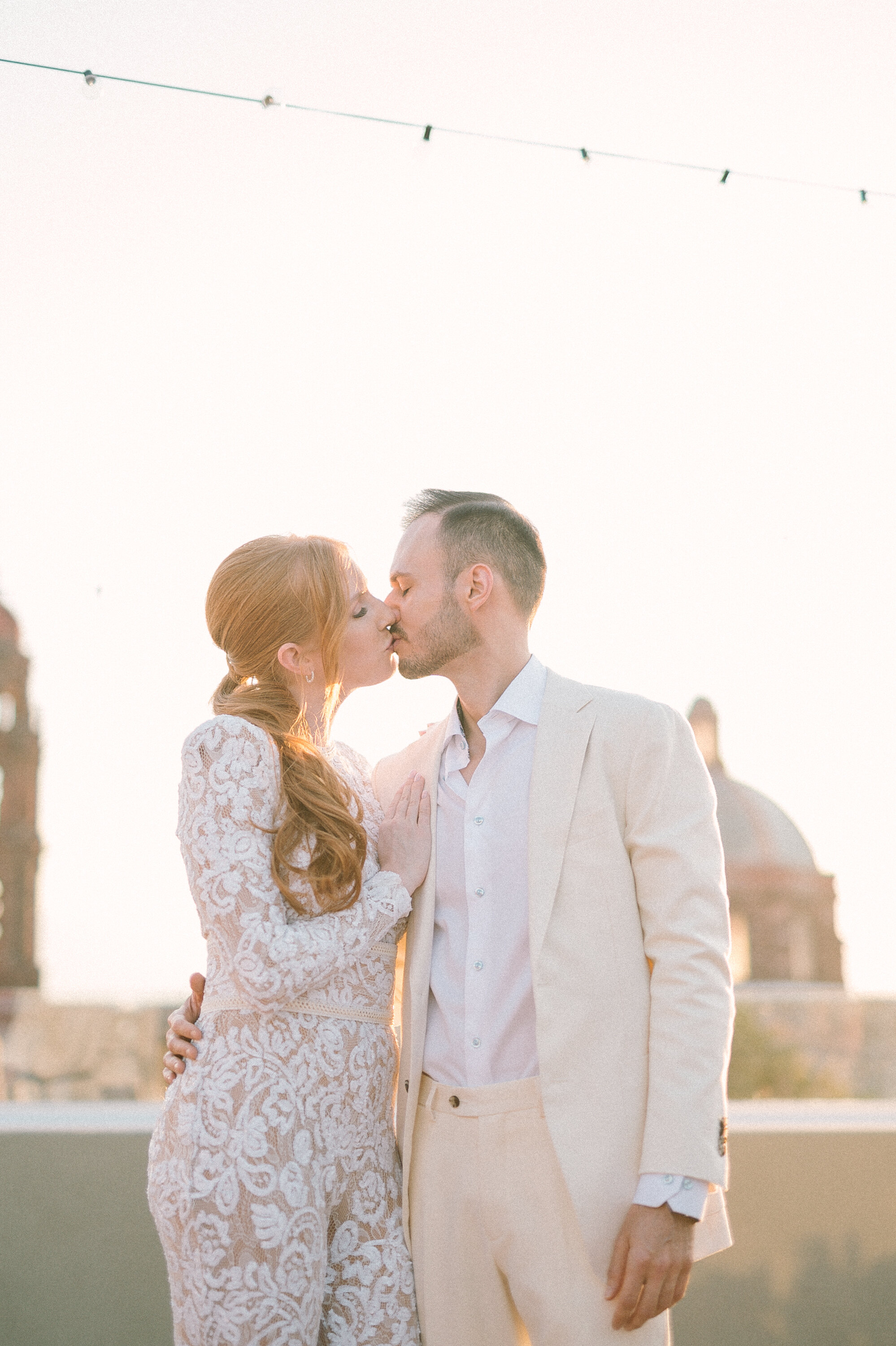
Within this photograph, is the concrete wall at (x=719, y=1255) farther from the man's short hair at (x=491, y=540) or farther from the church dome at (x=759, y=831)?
the church dome at (x=759, y=831)

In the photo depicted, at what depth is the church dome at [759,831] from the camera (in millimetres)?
36188

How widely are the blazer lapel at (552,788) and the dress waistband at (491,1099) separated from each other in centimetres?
20

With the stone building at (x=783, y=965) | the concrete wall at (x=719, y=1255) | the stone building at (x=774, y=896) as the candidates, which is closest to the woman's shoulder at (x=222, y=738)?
the concrete wall at (x=719, y=1255)

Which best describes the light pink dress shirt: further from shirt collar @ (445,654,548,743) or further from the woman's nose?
the woman's nose

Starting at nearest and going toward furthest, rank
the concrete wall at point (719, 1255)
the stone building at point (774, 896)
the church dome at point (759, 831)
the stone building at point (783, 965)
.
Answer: the concrete wall at point (719, 1255)
the stone building at point (783, 965)
the stone building at point (774, 896)
the church dome at point (759, 831)

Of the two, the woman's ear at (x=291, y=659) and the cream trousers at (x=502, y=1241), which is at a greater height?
the woman's ear at (x=291, y=659)

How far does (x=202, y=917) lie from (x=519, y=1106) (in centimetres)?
61

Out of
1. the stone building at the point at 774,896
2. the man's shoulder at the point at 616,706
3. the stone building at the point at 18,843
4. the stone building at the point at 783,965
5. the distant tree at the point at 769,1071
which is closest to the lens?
the man's shoulder at the point at 616,706

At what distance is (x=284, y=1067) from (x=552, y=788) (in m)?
0.65

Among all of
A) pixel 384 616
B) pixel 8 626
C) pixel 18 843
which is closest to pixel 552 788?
pixel 384 616

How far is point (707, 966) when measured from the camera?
2035mm

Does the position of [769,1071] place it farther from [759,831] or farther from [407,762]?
[407,762]

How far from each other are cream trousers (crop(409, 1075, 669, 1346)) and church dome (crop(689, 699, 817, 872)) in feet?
115

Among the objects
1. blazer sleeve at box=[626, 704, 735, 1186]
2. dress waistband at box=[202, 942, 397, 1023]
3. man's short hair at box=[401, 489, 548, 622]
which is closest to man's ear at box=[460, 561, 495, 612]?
man's short hair at box=[401, 489, 548, 622]
